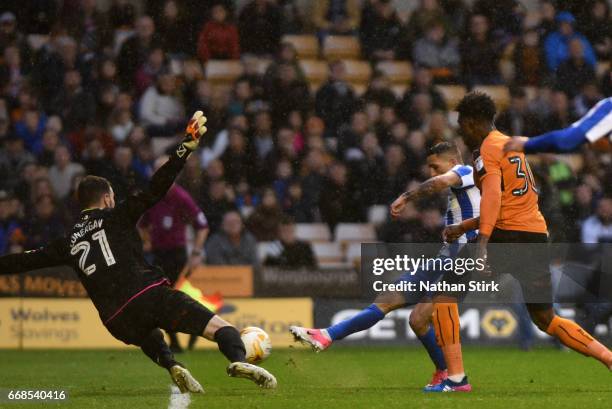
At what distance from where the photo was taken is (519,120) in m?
19.3

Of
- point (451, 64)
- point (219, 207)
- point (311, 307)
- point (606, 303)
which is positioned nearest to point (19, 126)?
point (219, 207)

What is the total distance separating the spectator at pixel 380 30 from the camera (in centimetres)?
2056

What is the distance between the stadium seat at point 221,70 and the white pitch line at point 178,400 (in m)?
10.4

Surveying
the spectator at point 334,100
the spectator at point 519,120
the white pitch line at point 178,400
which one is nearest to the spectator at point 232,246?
the spectator at point 334,100

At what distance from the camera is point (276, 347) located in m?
16.1

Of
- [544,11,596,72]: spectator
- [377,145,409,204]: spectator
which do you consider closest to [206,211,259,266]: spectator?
[377,145,409,204]: spectator

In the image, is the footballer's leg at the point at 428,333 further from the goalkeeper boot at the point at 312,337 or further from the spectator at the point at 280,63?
the spectator at the point at 280,63

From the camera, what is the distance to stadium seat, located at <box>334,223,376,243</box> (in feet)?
60.3

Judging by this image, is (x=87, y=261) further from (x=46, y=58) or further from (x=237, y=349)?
(x=46, y=58)

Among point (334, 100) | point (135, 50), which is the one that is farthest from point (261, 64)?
point (135, 50)

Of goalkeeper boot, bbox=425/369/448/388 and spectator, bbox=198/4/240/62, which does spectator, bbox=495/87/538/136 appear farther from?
goalkeeper boot, bbox=425/369/448/388

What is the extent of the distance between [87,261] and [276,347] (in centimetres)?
688

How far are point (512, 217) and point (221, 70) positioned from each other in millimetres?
11145

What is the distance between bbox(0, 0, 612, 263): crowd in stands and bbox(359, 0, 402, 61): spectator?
3 centimetres
